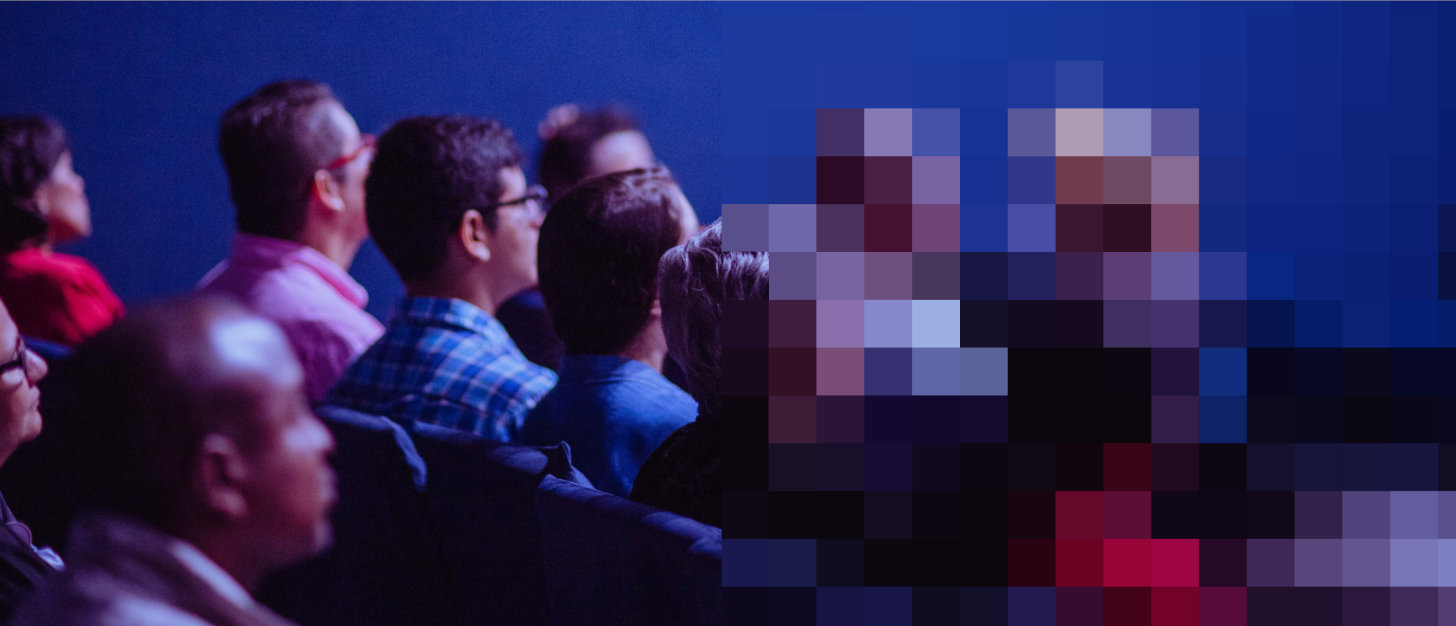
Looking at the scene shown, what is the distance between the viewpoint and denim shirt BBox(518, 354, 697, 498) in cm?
176

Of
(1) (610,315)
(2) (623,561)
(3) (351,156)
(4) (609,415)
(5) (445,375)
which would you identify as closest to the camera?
(2) (623,561)

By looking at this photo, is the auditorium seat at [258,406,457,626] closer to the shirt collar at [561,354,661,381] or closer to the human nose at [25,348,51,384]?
the shirt collar at [561,354,661,381]

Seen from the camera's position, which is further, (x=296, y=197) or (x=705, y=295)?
(x=296, y=197)

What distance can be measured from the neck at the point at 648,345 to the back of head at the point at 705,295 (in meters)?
0.22

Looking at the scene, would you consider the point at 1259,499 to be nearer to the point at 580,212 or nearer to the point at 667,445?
the point at 667,445

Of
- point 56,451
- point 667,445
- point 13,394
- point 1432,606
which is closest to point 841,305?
point 667,445

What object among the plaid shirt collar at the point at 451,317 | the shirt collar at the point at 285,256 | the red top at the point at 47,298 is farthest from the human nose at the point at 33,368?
the red top at the point at 47,298

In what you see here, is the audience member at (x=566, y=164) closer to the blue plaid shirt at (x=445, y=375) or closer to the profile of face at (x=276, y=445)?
the blue plaid shirt at (x=445, y=375)

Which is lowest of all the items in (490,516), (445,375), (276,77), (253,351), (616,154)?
(490,516)

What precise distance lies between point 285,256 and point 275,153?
0.25 metres

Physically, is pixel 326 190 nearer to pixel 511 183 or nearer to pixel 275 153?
pixel 275 153

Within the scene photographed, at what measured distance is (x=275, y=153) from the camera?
107 inches

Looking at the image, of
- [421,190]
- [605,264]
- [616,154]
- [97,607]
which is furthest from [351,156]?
[97,607]

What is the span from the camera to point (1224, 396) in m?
1.06
